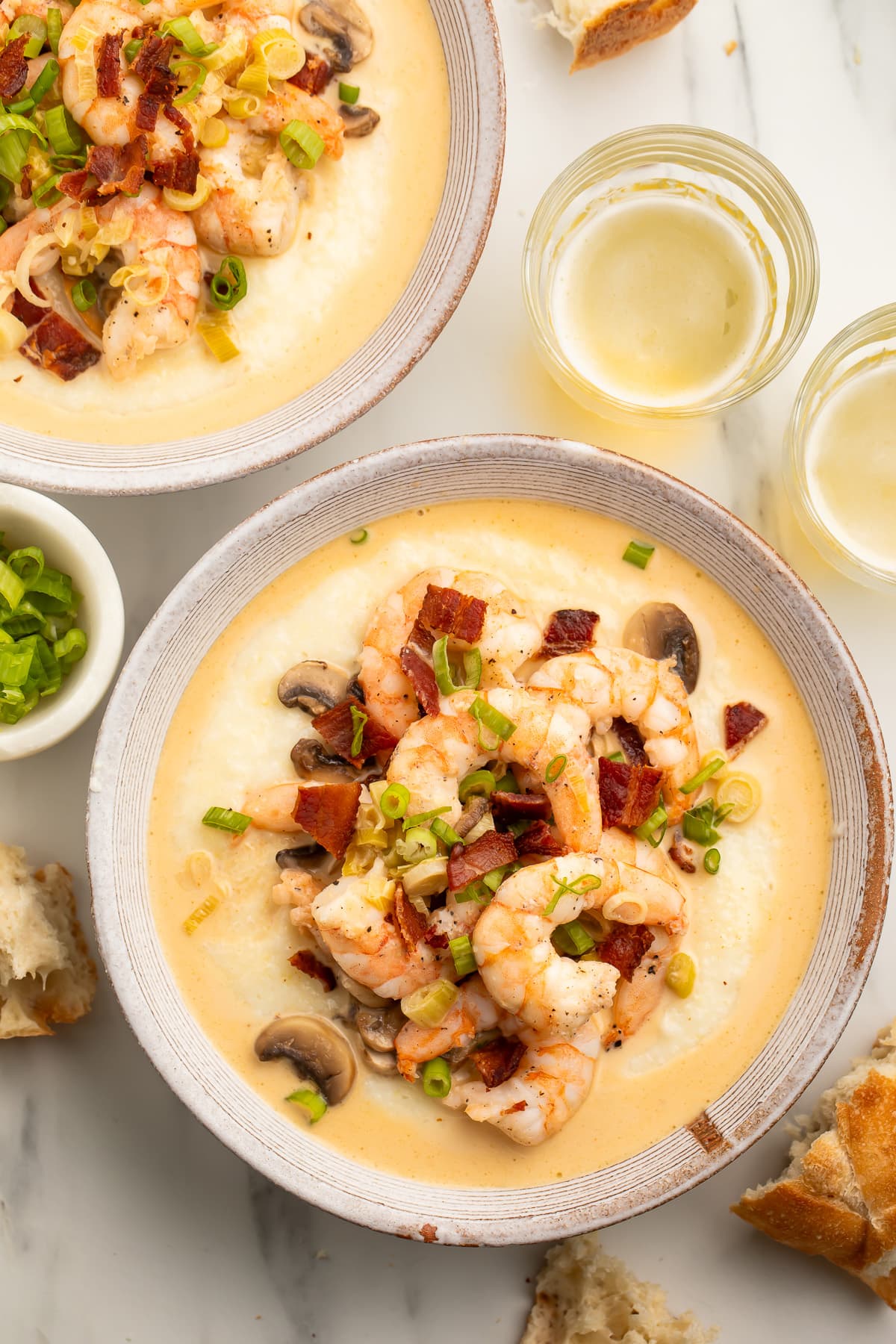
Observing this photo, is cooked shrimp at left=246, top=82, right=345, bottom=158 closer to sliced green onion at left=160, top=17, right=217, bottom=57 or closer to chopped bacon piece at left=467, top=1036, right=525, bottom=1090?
sliced green onion at left=160, top=17, right=217, bottom=57

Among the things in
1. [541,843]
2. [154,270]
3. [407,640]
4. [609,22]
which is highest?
[609,22]

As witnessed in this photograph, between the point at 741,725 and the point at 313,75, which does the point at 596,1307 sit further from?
the point at 313,75

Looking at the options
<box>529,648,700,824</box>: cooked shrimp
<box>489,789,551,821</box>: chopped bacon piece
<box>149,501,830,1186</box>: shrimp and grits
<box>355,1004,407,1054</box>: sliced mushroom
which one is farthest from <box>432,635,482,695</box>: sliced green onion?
<box>355,1004,407,1054</box>: sliced mushroom

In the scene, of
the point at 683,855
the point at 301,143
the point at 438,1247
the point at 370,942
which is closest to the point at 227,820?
the point at 370,942

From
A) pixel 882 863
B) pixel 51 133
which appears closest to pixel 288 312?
pixel 51 133

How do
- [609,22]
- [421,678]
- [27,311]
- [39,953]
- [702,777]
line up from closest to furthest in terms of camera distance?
[421,678] < [702,777] < [27,311] < [39,953] < [609,22]

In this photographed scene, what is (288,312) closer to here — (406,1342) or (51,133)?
(51,133)

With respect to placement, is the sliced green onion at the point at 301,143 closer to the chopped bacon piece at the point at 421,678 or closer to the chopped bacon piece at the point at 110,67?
the chopped bacon piece at the point at 110,67
